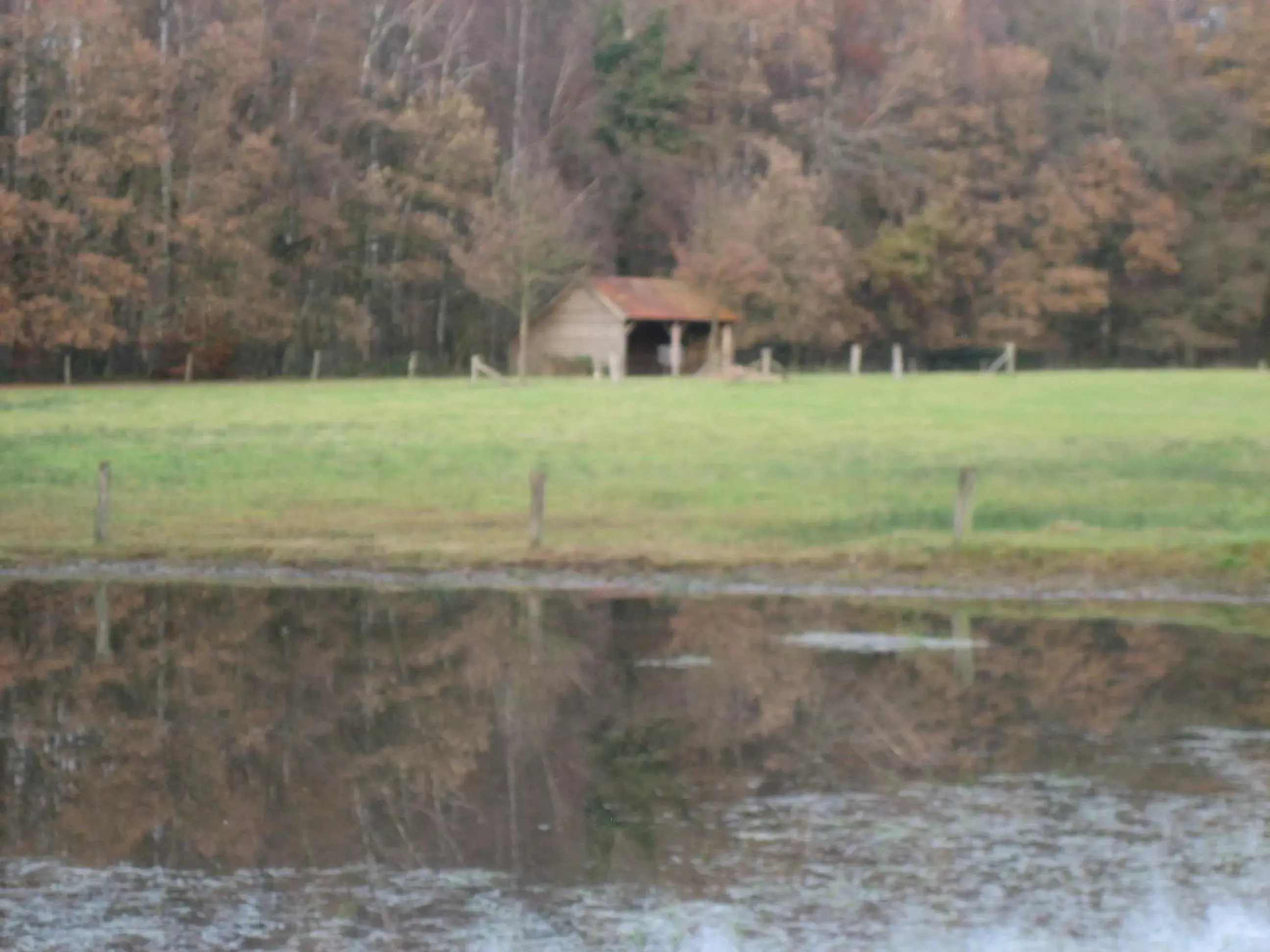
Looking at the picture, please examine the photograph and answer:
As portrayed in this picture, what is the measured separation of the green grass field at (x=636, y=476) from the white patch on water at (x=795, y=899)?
513 inches

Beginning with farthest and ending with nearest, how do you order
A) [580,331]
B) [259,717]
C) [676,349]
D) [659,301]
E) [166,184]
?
[676,349] < [659,301] < [580,331] < [166,184] < [259,717]

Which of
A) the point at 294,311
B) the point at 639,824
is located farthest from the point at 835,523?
the point at 294,311

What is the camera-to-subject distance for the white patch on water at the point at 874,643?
1744 cm

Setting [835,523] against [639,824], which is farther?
[835,523]

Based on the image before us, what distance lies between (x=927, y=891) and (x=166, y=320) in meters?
66.4

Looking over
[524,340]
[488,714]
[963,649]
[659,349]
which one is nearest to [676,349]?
[659,349]

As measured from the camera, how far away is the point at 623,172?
92.8 m

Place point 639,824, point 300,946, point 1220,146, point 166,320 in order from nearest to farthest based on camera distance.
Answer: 1. point 300,946
2. point 639,824
3. point 166,320
4. point 1220,146

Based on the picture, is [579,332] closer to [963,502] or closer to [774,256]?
[774,256]

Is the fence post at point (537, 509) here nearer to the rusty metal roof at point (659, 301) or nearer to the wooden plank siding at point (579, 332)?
the rusty metal roof at point (659, 301)

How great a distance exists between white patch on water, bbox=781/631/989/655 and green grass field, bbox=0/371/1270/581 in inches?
206

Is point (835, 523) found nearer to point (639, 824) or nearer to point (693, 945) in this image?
point (639, 824)

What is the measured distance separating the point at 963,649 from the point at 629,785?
6386 millimetres

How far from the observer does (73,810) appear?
11.0m
